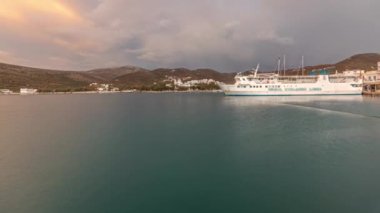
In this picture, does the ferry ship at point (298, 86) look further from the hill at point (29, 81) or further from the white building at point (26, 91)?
the hill at point (29, 81)

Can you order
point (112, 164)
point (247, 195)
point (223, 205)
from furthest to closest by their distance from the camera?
point (112, 164) → point (247, 195) → point (223, 205)

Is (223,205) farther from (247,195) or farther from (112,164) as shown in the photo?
(112,164)

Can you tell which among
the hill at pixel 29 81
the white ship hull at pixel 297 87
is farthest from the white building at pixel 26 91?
the white ship hull at pixel 297 87

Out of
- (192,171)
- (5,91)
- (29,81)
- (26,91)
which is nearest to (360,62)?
(26,91)

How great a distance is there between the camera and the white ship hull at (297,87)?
7494 cm

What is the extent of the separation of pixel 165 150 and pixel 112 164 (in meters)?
4.04

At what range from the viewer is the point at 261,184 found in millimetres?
12281

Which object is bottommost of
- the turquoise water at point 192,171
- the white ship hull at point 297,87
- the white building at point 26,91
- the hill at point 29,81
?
the turquoise water at point 192,171

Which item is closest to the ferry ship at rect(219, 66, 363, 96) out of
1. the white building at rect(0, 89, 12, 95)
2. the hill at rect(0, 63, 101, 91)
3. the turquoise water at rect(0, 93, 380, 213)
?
the turquoise water at rect(0, 93, 380, 213)

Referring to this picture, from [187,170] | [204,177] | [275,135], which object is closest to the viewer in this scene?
[204,177]

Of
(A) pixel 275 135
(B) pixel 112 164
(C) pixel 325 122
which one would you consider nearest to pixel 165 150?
(B) pixel 112 164

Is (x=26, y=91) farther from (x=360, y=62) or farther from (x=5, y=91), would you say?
(x=360, y=62)

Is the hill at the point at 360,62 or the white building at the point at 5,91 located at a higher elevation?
the hill at the point at 360,62

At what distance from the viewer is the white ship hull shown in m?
74.9
